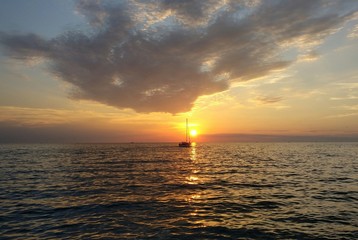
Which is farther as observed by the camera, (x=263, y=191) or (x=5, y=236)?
(x=263, y=191)

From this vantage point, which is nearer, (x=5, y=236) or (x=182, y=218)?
(x=5, y=236)

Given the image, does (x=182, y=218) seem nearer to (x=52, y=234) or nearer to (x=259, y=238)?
(x=259, y=238)

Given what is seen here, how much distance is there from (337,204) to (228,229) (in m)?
12.5

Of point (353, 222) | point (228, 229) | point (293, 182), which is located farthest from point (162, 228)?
point (293, 182)

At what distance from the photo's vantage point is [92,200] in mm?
25203

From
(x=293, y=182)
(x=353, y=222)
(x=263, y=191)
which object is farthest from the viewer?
(x=293, y=182)

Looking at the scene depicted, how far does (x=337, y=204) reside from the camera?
23.2 metres

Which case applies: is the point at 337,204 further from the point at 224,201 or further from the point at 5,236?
the point at 5,236

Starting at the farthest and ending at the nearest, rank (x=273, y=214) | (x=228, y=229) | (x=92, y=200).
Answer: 1. (x=92, y=200)
2. (x=273, y=214)
3. (x=228, y=229)

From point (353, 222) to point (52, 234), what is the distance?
19082 millimetres

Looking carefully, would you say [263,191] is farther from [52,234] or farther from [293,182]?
[52,234]

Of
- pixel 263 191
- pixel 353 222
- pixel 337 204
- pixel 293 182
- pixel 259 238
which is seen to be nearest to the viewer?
pixel 259 238

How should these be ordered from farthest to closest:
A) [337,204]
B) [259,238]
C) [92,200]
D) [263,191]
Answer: [263,191], [92,200], [337,204], [259,238]

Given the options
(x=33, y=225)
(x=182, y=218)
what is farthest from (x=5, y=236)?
(x=182, y=218)
